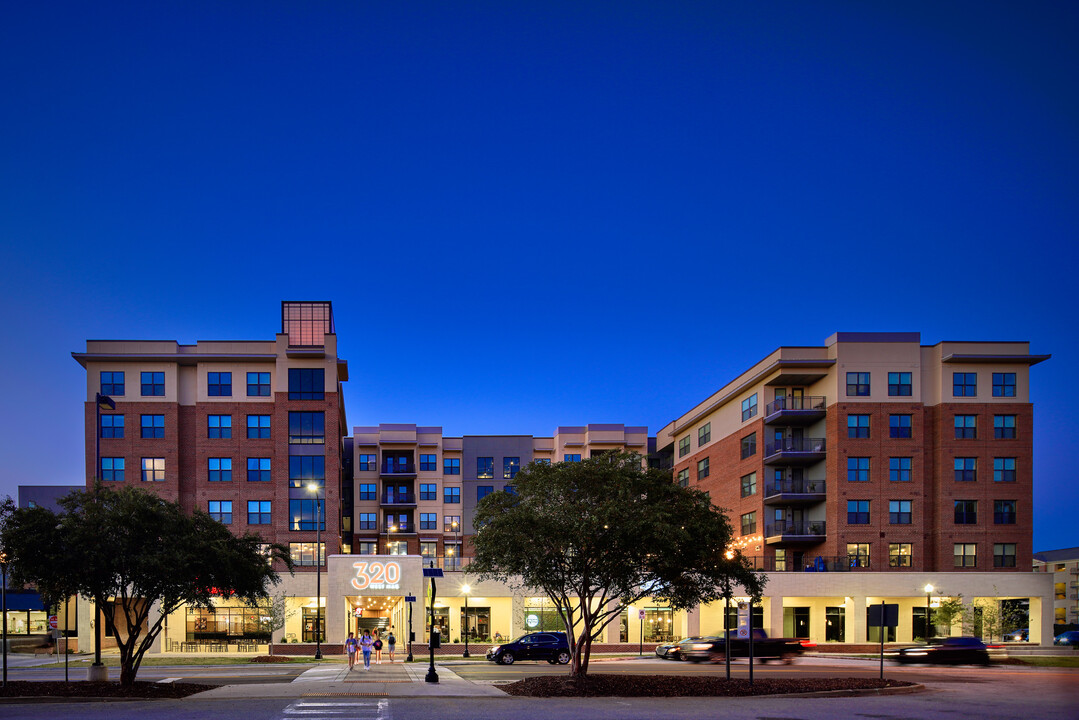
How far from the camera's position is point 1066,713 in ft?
67.3

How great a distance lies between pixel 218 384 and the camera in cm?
6950

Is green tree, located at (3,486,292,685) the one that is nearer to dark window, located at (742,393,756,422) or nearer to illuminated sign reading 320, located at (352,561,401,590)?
illuminated sign reading 320, located at (352,561,401,590)

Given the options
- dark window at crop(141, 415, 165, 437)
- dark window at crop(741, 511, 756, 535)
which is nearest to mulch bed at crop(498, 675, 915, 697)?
dark window at crop(741, 511, 756, 535)

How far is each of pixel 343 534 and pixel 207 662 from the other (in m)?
45.8

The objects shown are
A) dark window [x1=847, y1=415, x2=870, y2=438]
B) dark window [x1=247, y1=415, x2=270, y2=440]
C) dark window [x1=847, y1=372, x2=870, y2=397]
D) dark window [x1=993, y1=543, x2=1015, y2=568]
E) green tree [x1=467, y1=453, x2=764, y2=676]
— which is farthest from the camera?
dark window [x1=247, y1=415, x2=270, y2=440]

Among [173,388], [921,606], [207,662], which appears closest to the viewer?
[207,662]

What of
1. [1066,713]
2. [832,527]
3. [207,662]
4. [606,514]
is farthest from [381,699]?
[832,527]

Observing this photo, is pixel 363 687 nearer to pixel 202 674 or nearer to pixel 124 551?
pixel 124 551

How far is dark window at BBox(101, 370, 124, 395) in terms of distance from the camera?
68.2 m

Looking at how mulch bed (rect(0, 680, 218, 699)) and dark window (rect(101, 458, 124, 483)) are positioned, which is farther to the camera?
dark window (rect(101, 458, 124, 483))

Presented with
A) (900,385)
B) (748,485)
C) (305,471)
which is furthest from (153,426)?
(900,385)

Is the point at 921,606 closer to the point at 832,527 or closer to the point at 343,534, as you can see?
the point at 832,527

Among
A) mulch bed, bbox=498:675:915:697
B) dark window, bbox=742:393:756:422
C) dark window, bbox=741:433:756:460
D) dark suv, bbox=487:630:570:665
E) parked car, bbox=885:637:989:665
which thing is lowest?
dark suv, bbox=487:630:570:665

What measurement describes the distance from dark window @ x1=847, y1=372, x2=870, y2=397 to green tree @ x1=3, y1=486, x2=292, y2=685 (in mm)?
47507
